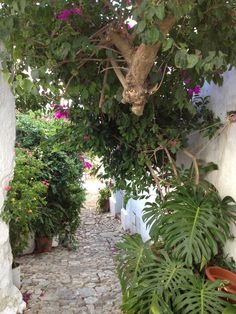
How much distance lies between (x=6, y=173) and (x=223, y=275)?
5.97ft

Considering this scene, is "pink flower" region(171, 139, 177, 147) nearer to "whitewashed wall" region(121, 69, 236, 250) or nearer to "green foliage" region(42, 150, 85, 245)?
"whitewashed wall" region(121, 69, 236, 250)

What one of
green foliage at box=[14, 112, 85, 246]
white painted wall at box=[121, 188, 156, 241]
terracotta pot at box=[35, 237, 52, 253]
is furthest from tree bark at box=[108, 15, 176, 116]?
terracotta pot at box=[35, 237, 52, 253]

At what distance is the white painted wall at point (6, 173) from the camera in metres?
2.90

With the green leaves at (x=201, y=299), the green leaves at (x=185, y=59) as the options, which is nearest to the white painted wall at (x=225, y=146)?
the green leaves at (x=201, y=299)

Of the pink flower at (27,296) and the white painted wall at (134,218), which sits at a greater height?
the white painted wall at (134,218)

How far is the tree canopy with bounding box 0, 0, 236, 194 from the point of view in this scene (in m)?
1.73

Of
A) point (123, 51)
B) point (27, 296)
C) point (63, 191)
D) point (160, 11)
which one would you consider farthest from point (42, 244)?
point (160, 11)

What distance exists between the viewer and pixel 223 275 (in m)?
2.47

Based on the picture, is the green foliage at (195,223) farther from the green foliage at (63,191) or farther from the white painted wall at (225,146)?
the green foliage at (63,191)

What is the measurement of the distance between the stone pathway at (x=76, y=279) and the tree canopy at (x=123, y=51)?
1.61 metres

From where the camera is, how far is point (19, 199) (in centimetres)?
354

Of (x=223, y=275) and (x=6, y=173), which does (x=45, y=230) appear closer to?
(x=6, y=173)

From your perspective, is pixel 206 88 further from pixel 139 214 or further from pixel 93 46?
pixel 139 214

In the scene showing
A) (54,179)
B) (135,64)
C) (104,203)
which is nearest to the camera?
(135,64)
